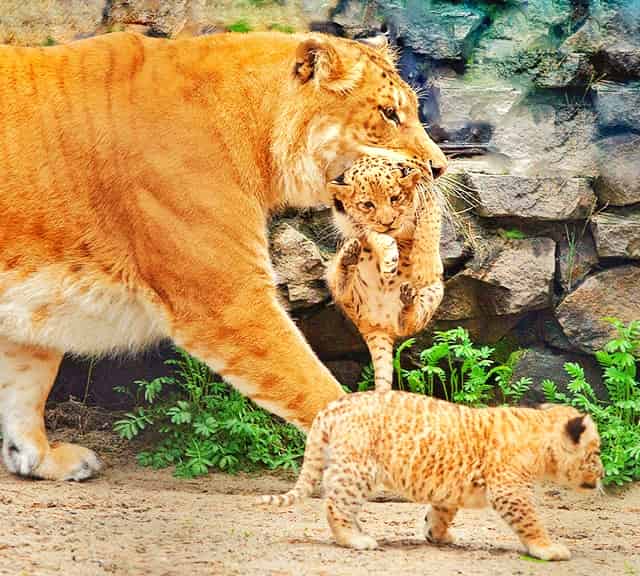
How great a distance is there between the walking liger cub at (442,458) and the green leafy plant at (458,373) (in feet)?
4.95

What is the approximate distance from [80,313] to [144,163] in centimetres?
61

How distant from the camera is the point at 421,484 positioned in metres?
3.46

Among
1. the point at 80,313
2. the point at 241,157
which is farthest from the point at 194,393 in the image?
the point at 241,157

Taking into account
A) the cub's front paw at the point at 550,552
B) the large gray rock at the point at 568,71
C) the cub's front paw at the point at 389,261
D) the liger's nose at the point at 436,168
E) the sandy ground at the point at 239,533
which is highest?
the large gray rock at the point at 568,71

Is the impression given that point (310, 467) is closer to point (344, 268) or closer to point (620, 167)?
point (344, 268)

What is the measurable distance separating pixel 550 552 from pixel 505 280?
2229 mm

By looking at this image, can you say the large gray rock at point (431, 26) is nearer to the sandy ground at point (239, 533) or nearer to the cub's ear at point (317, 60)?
the cub's ear at point (317, 60)

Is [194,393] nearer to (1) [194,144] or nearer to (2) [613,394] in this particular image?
(1) [194,144]

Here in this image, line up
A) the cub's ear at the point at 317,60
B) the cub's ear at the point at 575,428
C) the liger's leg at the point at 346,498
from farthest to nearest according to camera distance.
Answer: the cub's ear at the point at 317,60
the cub's ear at the point at 575,428
the liger's leg at the point at 346,498

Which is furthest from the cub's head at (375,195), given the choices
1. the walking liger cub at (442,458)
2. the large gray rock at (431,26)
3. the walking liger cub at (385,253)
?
the large gray rock at (431,26)

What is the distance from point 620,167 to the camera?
5.49 m

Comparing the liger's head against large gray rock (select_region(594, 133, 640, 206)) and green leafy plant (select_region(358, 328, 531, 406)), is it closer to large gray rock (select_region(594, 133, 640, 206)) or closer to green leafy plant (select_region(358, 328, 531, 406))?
green leafy plant (select_region(358, 328, 531, 406))

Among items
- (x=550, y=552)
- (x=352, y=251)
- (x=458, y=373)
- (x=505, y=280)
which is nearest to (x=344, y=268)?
(x=352, y=251)

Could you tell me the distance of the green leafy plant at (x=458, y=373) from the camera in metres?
5.20
